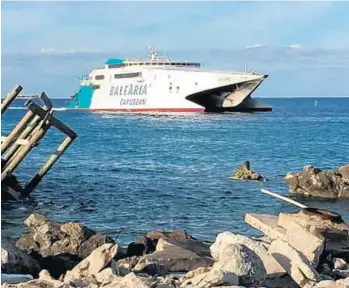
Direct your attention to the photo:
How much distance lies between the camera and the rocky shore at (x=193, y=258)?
8.94 metres

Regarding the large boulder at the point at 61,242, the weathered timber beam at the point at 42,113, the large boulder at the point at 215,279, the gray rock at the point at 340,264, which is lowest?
the large boulder at the point at 61,242

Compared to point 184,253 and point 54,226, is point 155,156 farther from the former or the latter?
point 184,253

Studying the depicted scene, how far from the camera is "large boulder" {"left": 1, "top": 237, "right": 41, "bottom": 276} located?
1080 cm

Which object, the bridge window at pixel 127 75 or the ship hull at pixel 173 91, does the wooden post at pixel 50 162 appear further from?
the bridge window at pixel 127 75

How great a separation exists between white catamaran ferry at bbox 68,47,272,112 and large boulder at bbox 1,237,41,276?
66239 mm

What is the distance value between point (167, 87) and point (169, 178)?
53191mm

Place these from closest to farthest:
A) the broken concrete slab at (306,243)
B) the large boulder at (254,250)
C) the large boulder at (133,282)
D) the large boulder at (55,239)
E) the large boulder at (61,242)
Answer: the large boulder at (133,282), the large boulder at (254,250), the broken concrete slab at (306,243), the large boulder at (61,242), the large boulder at (55,239)

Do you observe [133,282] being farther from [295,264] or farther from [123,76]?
[123,76]

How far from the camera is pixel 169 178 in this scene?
3064 cm

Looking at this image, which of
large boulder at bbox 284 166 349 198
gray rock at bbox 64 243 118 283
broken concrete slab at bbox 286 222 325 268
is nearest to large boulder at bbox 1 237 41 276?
gray rock at bbox 64 243 118 283

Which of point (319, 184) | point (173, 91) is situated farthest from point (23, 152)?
point (173, 91)

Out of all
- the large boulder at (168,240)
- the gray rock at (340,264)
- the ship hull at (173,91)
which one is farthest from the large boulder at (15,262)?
the ship hull at (173,91)

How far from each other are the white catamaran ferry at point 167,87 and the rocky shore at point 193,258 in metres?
63.8

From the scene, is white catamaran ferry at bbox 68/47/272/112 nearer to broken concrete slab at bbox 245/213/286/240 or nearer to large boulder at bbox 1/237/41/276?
broken concrete slab at bbox 245/213/286/240
